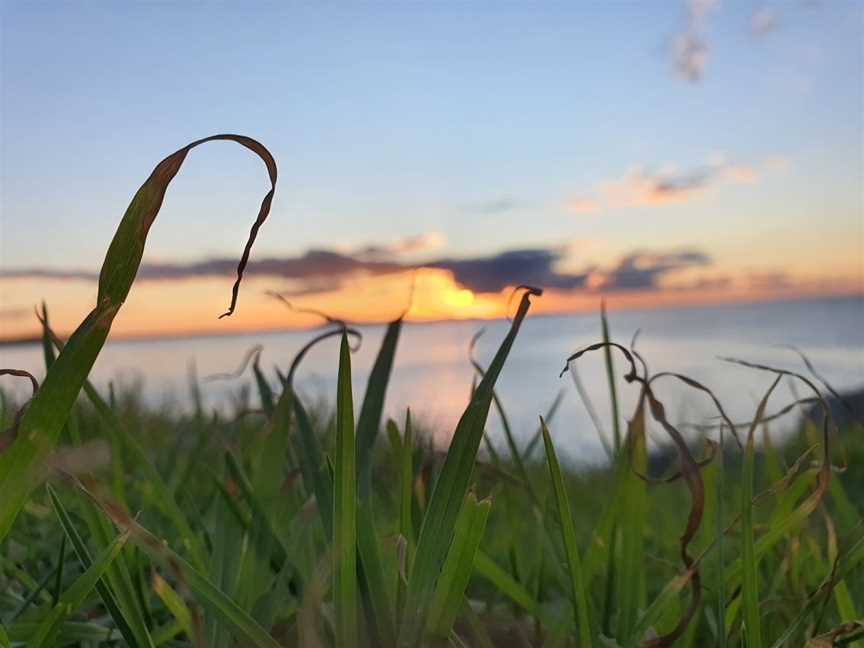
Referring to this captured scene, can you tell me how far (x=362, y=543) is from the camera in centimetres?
75

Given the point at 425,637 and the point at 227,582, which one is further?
the point at 227,582

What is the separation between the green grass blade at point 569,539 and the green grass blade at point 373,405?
0.23m

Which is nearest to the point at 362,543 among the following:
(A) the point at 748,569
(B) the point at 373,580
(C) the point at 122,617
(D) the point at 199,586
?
(B) the point at 373,580

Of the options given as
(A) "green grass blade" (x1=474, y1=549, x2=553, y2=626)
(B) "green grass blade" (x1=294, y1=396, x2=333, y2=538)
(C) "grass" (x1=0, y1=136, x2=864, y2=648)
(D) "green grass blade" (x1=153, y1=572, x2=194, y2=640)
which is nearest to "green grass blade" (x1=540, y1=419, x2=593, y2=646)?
(C) "grass" (x1=0, y1=136, x2=864, y2=648)

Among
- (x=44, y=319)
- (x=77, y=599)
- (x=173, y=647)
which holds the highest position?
(x=44, y=319)

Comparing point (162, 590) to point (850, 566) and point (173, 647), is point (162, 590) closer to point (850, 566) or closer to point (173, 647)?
point (173, 647)

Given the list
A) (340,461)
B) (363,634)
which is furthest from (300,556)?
(340,461)

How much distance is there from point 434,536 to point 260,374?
55 cm

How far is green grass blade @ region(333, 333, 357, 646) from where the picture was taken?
2.24ft

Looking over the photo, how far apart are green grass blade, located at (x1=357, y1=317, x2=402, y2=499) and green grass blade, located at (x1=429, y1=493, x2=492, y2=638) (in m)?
0.21

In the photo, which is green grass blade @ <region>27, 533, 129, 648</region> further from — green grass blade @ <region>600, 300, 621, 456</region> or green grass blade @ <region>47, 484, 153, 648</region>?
green grass blade @ <region>600, 300, 621, 456</region>

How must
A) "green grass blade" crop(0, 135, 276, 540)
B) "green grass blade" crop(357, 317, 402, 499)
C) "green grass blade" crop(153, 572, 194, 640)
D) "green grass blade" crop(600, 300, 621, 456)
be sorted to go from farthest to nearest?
"green grass blade" crop(600, 300, 621, 456) < "green grass blade" crop(357, 317, 402, 499) < "green grass blade" crop(153, 572, 194, 640) < "green grass blade" crop(0, 135, 276, 540)

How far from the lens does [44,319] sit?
1023mm

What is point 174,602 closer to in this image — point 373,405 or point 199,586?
point 199,586
